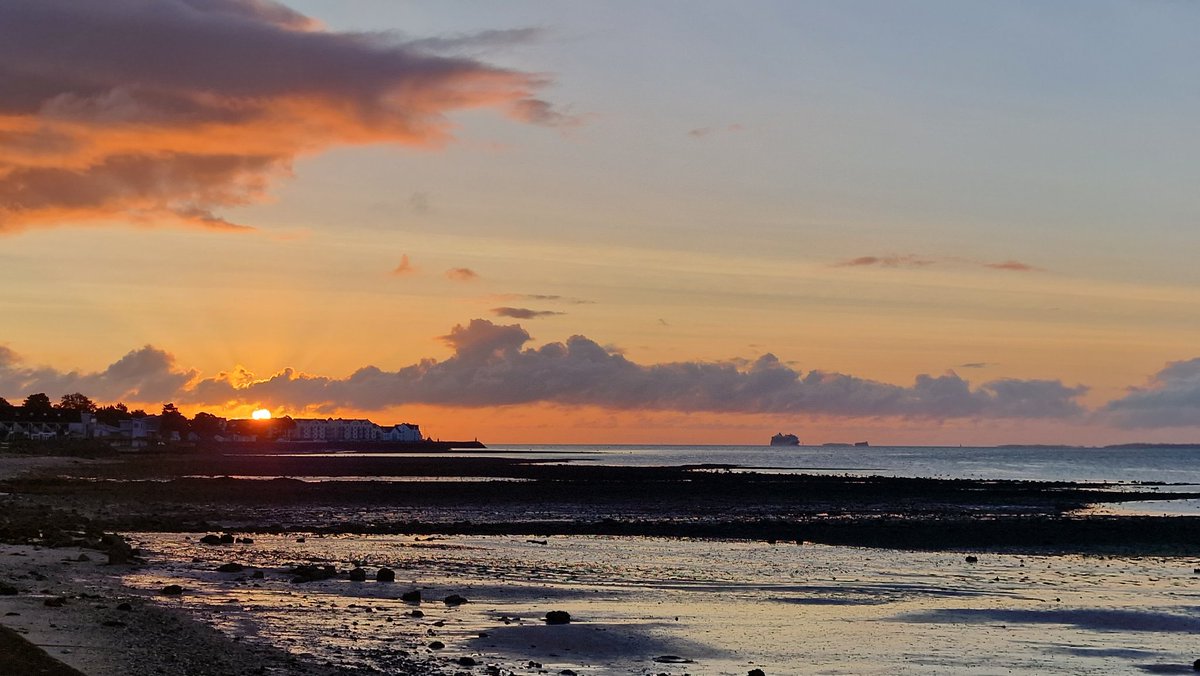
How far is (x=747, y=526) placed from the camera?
54.8 m

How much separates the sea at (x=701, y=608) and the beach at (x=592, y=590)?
4.3 inches

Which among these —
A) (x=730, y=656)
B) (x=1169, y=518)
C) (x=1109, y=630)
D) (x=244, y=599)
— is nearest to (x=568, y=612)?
(x=730, y=656)

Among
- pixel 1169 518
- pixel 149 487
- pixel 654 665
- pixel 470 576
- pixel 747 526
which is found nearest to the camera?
pixel 654 665

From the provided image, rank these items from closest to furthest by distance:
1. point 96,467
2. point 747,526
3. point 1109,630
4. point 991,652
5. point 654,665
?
point 654,665, point 991,652, point 1109,630, point 747,526, point 96,467

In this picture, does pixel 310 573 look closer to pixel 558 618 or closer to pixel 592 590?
pixel 592 590

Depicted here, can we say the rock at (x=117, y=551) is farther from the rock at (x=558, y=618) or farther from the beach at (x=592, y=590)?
the rock at (x=558, y=618)

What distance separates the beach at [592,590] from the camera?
71.5 ft

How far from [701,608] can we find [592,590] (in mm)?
3969

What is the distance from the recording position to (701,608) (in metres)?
28.6

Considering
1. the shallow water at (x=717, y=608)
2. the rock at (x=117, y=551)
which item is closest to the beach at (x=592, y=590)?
the shallow water at (x=717, y=608)

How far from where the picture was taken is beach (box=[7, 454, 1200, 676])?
21.8 m

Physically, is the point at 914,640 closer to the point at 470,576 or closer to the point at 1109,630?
the point at 1109,630

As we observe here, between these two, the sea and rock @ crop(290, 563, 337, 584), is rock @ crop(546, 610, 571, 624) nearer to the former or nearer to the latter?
the sea

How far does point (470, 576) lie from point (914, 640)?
14.0 meters
